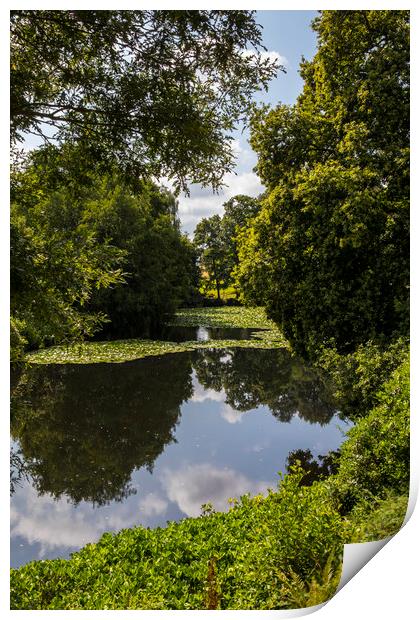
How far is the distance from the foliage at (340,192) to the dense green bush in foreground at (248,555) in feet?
7.41

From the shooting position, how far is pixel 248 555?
3.08 m

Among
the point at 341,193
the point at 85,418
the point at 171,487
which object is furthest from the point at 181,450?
the point at 341,193

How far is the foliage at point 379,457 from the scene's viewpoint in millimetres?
3980

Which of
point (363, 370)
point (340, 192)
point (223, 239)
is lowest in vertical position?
point (363, 370)

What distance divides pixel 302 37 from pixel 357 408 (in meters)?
4.41

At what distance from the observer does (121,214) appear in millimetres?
4031

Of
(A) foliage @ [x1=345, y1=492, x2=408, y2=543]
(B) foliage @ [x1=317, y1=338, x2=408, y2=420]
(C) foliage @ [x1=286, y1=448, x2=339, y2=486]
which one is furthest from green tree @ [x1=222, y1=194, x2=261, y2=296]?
(A) foliage @ [x1=345, y1=492, x2=408, y2=543]

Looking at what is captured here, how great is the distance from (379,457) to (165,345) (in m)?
8.38

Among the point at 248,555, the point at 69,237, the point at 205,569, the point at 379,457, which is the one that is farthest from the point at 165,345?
the point at 248,555

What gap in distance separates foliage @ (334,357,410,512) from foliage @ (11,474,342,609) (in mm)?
759

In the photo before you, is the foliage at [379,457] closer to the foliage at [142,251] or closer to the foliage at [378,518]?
the foliage at [378,518]

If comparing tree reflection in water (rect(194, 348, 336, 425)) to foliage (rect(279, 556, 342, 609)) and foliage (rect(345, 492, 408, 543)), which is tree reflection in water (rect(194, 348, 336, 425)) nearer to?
foliage (rect(345, 492, 408, 543))

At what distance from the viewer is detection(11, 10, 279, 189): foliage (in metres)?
3.42

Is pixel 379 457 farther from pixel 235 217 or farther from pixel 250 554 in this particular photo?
pixel 235 217
